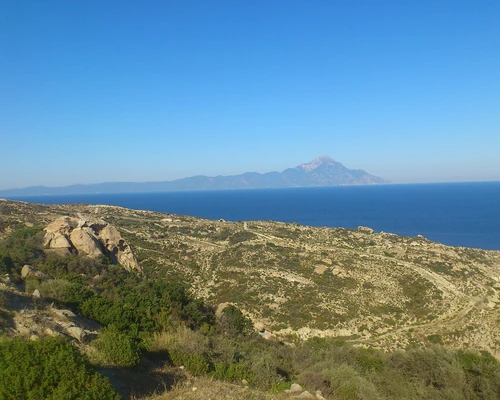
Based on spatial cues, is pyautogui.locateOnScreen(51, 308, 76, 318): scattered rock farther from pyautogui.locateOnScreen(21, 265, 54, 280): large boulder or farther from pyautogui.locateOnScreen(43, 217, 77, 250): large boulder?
pyautogui.locateOnScreen(43, 217, 77, 250): large boulder

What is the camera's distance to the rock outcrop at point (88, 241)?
80.5 feet

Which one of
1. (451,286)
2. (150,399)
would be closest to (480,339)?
(451,286)

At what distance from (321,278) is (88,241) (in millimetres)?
22299

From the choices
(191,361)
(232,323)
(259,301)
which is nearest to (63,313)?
(191,361)

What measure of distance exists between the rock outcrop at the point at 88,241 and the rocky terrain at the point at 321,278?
9 centimetres

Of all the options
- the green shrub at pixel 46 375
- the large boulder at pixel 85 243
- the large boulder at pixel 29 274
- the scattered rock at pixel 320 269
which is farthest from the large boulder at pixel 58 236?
the scattered rock at pixel 320 269

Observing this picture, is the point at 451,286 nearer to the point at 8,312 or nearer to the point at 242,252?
the point at 242,252

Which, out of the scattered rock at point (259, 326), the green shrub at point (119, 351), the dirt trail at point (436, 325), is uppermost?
the green shrub at point (119, 351)

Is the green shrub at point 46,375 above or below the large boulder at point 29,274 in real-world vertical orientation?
above

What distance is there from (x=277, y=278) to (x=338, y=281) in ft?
20.5

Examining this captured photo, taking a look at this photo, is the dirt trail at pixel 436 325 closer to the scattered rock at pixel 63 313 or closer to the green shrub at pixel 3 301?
the scattered rock at pixel 63 313

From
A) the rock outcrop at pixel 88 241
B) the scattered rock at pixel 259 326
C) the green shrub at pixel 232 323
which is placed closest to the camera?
the green shrub at pixel 232 323

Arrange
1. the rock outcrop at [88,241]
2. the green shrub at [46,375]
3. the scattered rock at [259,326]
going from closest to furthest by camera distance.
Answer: the green shrub at [46,375] → the rock outcrop at [88,241] → the scattered rock at [259,326]

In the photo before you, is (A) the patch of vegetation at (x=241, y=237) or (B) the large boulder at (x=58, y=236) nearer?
(B) the large boulder at (x=58, y=236)
